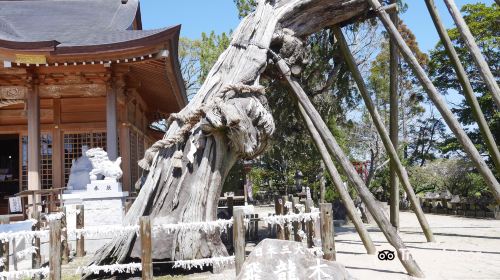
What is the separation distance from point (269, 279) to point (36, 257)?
4.36 m

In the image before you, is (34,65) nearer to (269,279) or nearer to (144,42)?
(144,42)

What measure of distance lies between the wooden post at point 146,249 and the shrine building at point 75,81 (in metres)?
5.21

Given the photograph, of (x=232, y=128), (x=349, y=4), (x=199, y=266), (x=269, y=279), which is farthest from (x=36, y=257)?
(x=349, y=4)

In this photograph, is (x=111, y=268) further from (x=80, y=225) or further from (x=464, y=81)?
(x=464, y=81)

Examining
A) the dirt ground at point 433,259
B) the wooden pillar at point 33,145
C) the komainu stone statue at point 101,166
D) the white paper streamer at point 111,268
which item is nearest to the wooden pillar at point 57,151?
the wooden pillar at point 33,145

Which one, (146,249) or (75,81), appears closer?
(146,249)

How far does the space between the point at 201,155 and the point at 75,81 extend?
5.42 m

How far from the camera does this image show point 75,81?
10297mm

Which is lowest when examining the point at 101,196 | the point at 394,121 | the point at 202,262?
the point at 202,262

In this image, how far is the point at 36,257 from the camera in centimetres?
597

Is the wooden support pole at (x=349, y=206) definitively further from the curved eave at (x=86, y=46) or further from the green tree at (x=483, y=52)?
the green tree at (x=483, y=52)

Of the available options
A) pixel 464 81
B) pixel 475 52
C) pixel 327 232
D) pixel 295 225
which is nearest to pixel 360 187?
pixel 327 232

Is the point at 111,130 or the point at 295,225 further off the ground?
the point at 111,130

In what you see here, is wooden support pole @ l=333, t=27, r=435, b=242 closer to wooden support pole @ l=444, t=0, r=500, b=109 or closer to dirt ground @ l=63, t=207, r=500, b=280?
dirt ground @ l=63, t=207, r=500, b=280
